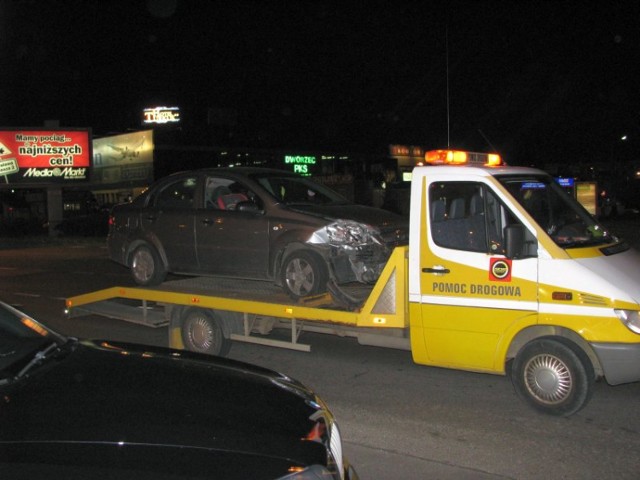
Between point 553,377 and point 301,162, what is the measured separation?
1687 inches

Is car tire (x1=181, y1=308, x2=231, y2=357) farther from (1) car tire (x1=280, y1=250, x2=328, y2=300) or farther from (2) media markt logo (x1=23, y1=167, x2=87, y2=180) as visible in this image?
(2) media markt logo (x1=23, y1=167, x2=87, y2=180)

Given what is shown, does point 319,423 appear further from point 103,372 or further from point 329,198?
point 329,198

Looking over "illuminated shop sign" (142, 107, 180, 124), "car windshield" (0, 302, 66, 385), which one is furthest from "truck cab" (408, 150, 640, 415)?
"illuminated shop sign" (142, 107, 180, 124)

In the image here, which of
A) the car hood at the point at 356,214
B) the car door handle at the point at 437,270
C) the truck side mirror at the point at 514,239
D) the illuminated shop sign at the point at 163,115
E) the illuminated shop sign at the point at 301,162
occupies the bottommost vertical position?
the car door handle at the point at 437,270

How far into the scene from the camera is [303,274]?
24.1ft

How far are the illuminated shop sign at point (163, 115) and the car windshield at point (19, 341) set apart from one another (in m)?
48.1

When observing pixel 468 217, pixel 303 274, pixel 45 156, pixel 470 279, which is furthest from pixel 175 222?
pixel 45 156

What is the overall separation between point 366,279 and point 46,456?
17.5ft

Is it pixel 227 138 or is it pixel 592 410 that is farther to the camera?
pixel 227 138

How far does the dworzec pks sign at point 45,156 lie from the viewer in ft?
104

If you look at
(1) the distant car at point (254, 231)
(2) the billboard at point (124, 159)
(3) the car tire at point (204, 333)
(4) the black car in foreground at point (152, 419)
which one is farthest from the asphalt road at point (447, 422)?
(2) the billboard at point (124, 159)

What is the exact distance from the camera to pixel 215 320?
757cm

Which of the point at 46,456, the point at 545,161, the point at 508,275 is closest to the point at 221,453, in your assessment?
the point at 46,456

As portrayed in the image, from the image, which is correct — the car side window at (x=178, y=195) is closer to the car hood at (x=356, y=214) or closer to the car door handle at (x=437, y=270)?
the car hood at (x=356, y=214)
